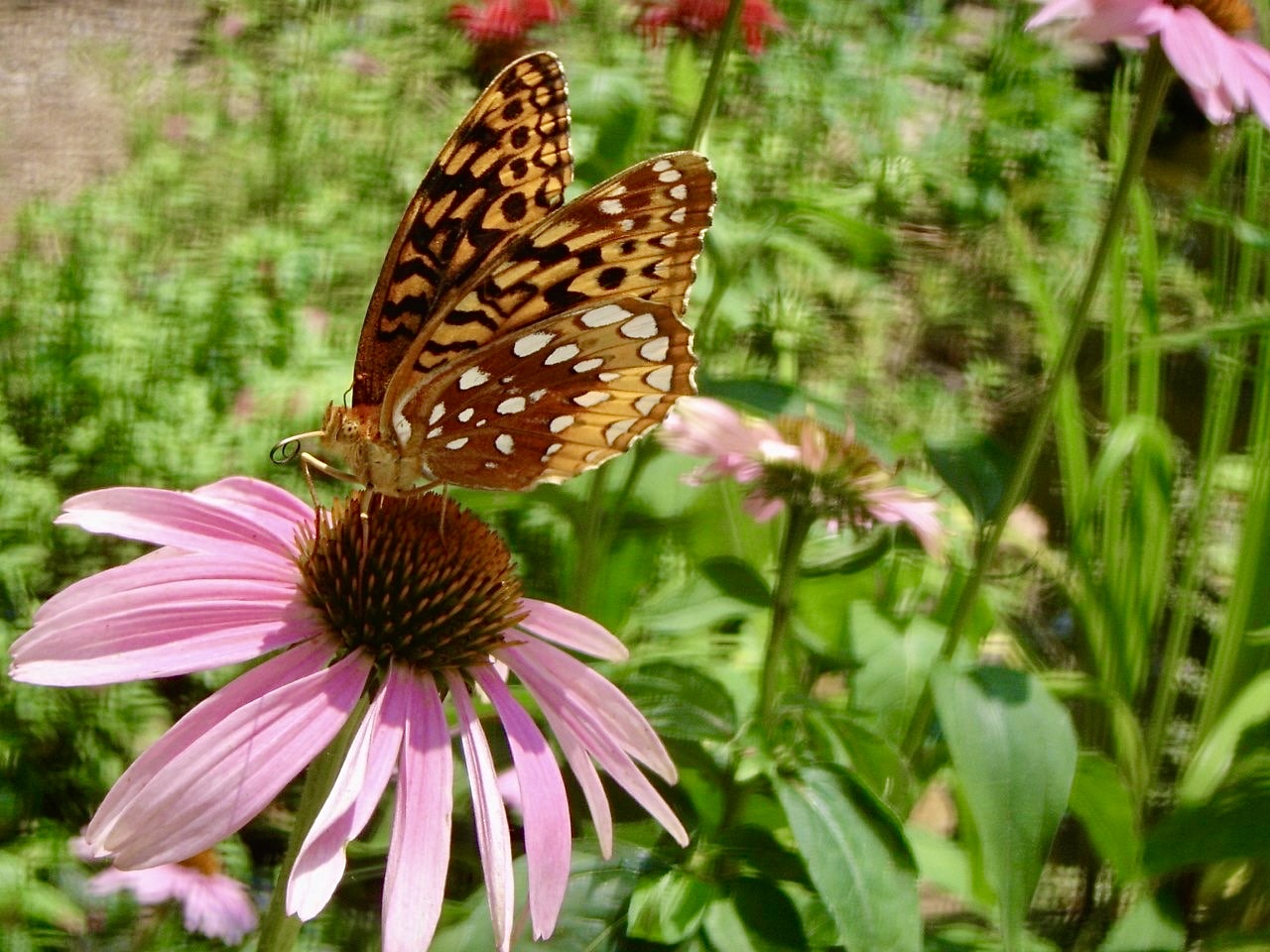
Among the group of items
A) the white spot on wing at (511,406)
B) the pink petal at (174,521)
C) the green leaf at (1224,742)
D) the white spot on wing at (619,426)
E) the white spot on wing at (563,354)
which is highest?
the white spot on wing at (563,354)

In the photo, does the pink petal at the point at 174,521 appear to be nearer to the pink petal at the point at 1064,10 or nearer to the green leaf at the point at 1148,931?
the pink petal at the point at 1064,10

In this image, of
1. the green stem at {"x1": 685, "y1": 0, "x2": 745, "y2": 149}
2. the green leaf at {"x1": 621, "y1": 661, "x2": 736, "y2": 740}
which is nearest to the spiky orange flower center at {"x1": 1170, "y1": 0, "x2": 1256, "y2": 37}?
the green stem at {"x1": 685, "y1": 0, "x2": 745, "y2": 149}

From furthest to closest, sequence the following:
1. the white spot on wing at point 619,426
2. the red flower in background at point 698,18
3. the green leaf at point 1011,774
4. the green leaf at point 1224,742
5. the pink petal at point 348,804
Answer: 1. the red flower in background at point 698,18
2. the green leaf at point 1224,742
3. the white spot on wing at point 619,426
4. the green leaf at point 1011,774
5. the pink petal at point 348,804

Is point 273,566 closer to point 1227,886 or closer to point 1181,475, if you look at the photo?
point 1227,886

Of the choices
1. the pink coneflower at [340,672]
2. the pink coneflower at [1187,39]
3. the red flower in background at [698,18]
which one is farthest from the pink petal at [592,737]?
the red flower in background at [698,18]

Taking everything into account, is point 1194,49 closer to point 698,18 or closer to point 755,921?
point 755,921

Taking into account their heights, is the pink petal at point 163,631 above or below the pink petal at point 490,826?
above

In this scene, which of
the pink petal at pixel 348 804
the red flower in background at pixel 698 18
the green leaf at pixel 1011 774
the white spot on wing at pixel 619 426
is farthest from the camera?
the red flower in background at pixel 698 18

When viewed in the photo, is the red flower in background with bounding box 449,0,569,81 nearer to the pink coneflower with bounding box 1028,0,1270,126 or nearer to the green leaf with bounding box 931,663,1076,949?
the pink coneflower with bounding box 1028,0,1270,126

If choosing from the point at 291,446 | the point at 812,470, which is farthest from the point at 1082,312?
the point at 291,446
